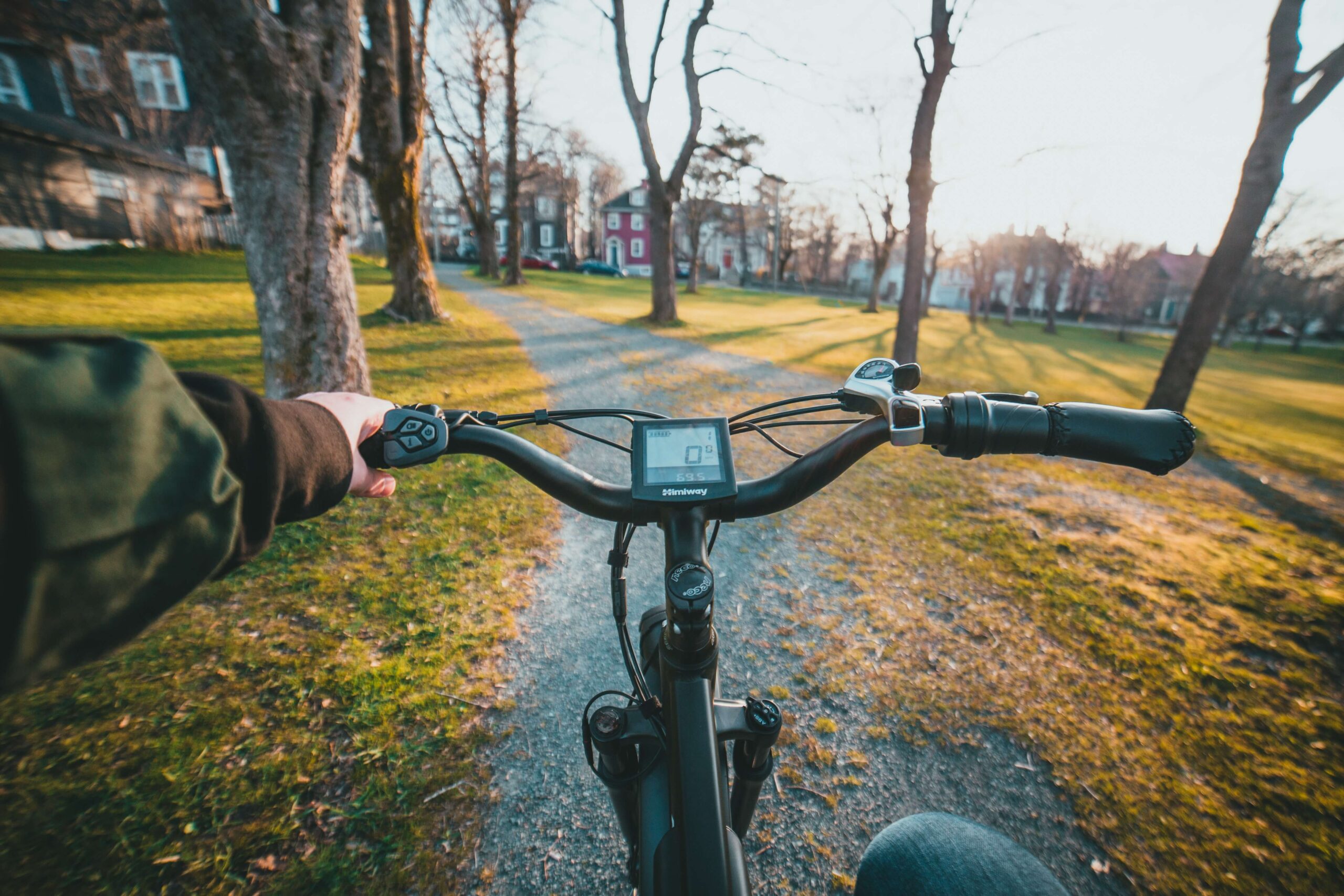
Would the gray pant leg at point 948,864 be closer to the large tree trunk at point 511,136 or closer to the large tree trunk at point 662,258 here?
the large tree trunk at point 662,258

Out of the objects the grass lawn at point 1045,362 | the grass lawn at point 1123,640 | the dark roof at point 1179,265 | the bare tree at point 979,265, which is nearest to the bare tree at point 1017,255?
the bare tree at point 979,265

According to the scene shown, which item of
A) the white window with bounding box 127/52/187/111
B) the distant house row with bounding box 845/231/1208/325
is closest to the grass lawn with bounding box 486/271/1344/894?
the white window with bounding box 127/52/187/111

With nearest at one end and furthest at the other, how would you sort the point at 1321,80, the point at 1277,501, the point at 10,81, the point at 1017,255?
1. the point at 1277,501
2. the point at 1321,80
3. the point at 10,81
4. the point at 1017,255

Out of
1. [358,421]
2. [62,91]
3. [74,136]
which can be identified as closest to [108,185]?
[74,136]

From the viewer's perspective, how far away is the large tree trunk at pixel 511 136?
19.9 meters

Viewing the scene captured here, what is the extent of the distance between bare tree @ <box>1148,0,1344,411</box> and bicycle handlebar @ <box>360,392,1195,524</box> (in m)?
9.82

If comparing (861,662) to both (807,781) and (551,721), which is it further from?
(551,721)

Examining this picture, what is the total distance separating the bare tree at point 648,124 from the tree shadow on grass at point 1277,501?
13312mm

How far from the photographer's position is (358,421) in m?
1.33

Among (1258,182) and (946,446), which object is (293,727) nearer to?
(946,446)

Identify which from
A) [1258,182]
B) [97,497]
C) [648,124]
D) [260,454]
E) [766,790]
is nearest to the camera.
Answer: [97,497]

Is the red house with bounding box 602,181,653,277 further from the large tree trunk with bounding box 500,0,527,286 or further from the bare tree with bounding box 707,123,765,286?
the large tree trunk with bounding box 500,0,527,286

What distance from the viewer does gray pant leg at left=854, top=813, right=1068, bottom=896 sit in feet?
3.77

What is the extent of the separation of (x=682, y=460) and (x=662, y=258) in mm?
16709
